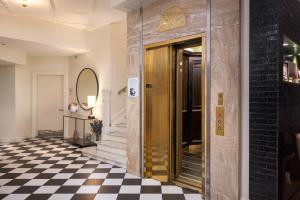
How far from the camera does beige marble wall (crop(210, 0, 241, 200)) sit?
2.71m

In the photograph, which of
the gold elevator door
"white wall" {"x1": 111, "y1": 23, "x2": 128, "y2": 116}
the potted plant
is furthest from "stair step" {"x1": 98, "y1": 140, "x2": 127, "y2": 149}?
the gold elevator door

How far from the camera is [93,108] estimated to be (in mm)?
6594

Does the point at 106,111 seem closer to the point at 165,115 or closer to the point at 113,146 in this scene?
the point at 113,146

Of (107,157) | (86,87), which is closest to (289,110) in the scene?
(107,157)

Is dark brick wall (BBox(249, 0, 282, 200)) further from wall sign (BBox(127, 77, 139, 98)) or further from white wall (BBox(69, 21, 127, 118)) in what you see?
white wall (BBox(69, 21, 127, 118))

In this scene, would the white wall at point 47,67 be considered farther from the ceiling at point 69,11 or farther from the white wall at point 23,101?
the ceiling at point 69,11

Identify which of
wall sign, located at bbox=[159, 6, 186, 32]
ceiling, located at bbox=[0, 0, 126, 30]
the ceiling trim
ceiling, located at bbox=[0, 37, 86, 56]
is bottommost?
wall sign, located at bbox=[159, 6, 186, 32]

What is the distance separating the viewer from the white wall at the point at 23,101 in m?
7.15

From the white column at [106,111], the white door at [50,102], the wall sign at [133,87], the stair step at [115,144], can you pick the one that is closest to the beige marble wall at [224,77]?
the wall sign at [133,87]

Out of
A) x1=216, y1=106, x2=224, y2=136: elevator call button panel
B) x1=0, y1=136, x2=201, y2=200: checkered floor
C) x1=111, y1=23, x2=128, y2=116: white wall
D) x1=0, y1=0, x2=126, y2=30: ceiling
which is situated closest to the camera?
x1=216, y1=106, x2=224, y2=136: elevator call button panel

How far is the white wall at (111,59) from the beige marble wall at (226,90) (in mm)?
3523

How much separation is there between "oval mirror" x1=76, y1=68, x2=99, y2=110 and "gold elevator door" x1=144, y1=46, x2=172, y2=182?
2866 millimetres

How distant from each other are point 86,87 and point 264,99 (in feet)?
17.5

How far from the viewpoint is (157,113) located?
3838 mm
